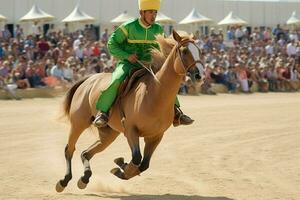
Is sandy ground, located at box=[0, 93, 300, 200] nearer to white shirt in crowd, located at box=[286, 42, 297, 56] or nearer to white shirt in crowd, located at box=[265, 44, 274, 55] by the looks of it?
white shirt in crowd, located at box=[265, 44, 274, 55]

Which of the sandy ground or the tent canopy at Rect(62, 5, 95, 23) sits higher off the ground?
the tent canopy at Rect(62, 5, 95, 23)

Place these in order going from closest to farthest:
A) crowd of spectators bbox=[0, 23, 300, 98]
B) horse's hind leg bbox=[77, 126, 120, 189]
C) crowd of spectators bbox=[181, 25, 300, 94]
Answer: horse's hind leg bbox=[77, 126, 120, 189]
crowd of spectators bbox=[0, 23, 300, 98]
crowd of spectators bbox=[181, 25, 300, 94]

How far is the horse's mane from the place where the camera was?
852 centimetres

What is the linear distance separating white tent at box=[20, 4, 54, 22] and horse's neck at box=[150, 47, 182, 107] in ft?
64.9

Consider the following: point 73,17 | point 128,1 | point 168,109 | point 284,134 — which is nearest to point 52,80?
point 73,17

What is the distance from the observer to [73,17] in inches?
1129

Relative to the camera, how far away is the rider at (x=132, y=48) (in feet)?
29.1

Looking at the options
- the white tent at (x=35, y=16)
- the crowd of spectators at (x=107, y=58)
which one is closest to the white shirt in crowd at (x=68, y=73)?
the crowd of spectators at (x=107, y=58)

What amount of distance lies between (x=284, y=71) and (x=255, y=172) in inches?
778

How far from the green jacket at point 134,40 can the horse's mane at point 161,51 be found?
279 millimetres

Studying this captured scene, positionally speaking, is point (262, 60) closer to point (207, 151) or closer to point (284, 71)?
point (284, 71)

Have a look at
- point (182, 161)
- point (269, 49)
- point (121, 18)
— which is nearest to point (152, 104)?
point (182, 161)

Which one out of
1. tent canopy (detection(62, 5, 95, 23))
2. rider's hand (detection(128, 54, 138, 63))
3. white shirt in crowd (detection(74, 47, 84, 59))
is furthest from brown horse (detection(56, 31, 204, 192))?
tent canopy (detection(62, 5, 95, 23))

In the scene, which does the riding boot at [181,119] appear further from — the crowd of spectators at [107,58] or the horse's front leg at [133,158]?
the crowd of spectators at [107,58]
